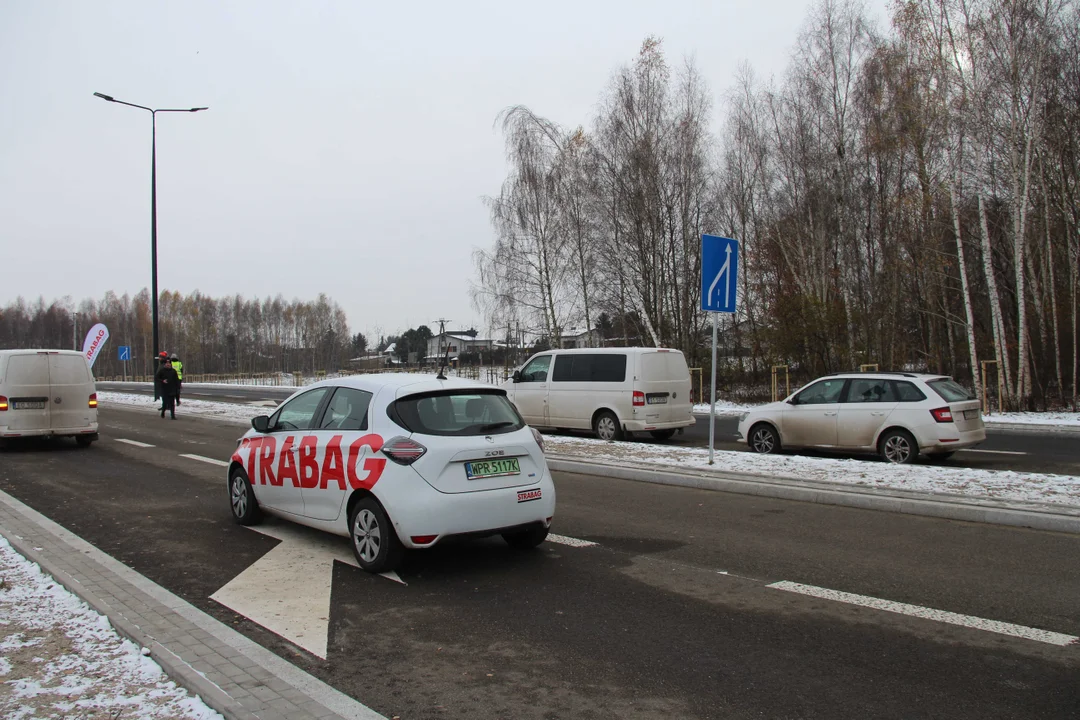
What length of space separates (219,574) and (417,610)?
1958mm

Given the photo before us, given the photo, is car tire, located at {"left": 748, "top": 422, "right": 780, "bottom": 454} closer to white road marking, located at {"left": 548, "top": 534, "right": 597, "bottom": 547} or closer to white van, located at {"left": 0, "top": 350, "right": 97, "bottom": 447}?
white road marking, located at {"left": 548, "top": 534, "right": 597, "bottom": 547}

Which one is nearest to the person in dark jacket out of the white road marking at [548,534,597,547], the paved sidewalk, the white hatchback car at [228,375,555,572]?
the paved sidewalk

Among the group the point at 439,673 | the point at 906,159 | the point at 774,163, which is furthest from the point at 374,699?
the point at 774,163

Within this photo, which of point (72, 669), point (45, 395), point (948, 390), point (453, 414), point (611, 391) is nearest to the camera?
point (72, 669)

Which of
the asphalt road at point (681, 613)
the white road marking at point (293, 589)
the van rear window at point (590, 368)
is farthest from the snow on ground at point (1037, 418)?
the white road marking at point (293, 589)

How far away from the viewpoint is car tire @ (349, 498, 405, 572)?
6172 millimetres

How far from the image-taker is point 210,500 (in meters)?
9.88

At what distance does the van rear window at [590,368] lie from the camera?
16219mm

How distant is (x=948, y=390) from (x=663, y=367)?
17.9 feet

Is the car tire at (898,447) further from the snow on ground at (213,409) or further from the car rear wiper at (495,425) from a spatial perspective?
the snow on ground at (213,409)

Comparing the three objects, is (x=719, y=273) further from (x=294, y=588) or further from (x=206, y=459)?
(x=206, y=459)

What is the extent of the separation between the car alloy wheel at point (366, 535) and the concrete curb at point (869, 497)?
556 cm

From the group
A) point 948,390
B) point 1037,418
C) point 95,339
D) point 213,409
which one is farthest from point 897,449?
point 95,339

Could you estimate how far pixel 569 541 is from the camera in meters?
7.58
